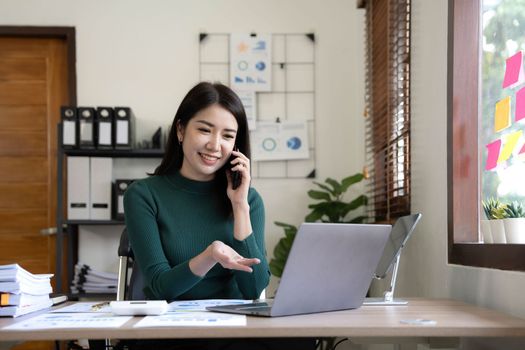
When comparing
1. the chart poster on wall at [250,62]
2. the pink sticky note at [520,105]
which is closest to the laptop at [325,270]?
the pink sticky note at [520,105]

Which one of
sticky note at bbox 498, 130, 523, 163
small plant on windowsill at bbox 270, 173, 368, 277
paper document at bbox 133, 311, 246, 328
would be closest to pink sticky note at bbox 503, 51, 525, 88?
sticky note at bbox 498, 130, 523, 163

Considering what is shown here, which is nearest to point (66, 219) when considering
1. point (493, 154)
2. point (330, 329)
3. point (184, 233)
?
point (184, 233)

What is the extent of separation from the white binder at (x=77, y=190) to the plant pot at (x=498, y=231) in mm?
2410

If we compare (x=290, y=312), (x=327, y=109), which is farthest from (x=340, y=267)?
(x=327, y=109)

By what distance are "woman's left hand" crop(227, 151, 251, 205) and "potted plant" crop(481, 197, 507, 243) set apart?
677 mm

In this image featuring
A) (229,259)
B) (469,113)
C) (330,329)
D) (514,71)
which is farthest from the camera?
(469,113)

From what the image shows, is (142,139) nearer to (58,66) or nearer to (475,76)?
(58,66)

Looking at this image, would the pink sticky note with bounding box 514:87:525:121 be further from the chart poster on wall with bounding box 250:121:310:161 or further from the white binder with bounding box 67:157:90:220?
the white binder with bounding box 67:157:90:220

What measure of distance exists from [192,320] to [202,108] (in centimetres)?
81

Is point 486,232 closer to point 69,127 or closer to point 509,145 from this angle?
point 509,145

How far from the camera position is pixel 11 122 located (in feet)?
13.3

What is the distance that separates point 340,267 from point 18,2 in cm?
323

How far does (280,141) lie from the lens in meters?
4.06

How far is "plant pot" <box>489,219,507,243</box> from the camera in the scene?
6.03ft
